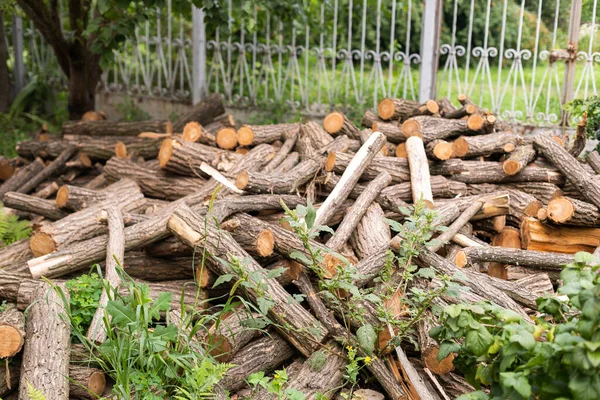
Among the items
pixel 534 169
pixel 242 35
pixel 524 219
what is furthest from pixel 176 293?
pixel 242 35

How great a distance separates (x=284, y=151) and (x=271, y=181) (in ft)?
3.62

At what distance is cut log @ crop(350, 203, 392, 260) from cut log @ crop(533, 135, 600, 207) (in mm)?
1643

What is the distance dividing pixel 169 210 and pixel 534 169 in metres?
3.04

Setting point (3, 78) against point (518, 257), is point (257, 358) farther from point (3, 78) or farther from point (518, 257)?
point (3, 78)

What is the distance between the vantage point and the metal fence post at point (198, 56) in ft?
34.0

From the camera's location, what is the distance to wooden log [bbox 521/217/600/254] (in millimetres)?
5445

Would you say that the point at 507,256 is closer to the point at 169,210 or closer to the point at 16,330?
the point at 169,210

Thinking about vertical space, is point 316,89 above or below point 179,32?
below

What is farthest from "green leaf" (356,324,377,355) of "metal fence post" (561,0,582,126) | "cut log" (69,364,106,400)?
"metal fence post" (561,0,582,126)

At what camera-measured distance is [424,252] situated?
4.61 metres

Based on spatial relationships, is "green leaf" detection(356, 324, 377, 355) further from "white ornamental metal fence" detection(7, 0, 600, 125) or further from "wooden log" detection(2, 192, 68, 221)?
"white ornamental metal fence" detection(7, 0, 600, 125)

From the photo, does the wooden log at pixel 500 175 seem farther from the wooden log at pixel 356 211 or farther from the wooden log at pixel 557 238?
the wooden log at pixel 356 211

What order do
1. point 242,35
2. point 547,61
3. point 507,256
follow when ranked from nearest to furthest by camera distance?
point 507,256
point 547,61
point 242,35

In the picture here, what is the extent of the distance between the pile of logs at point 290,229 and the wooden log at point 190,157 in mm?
13
